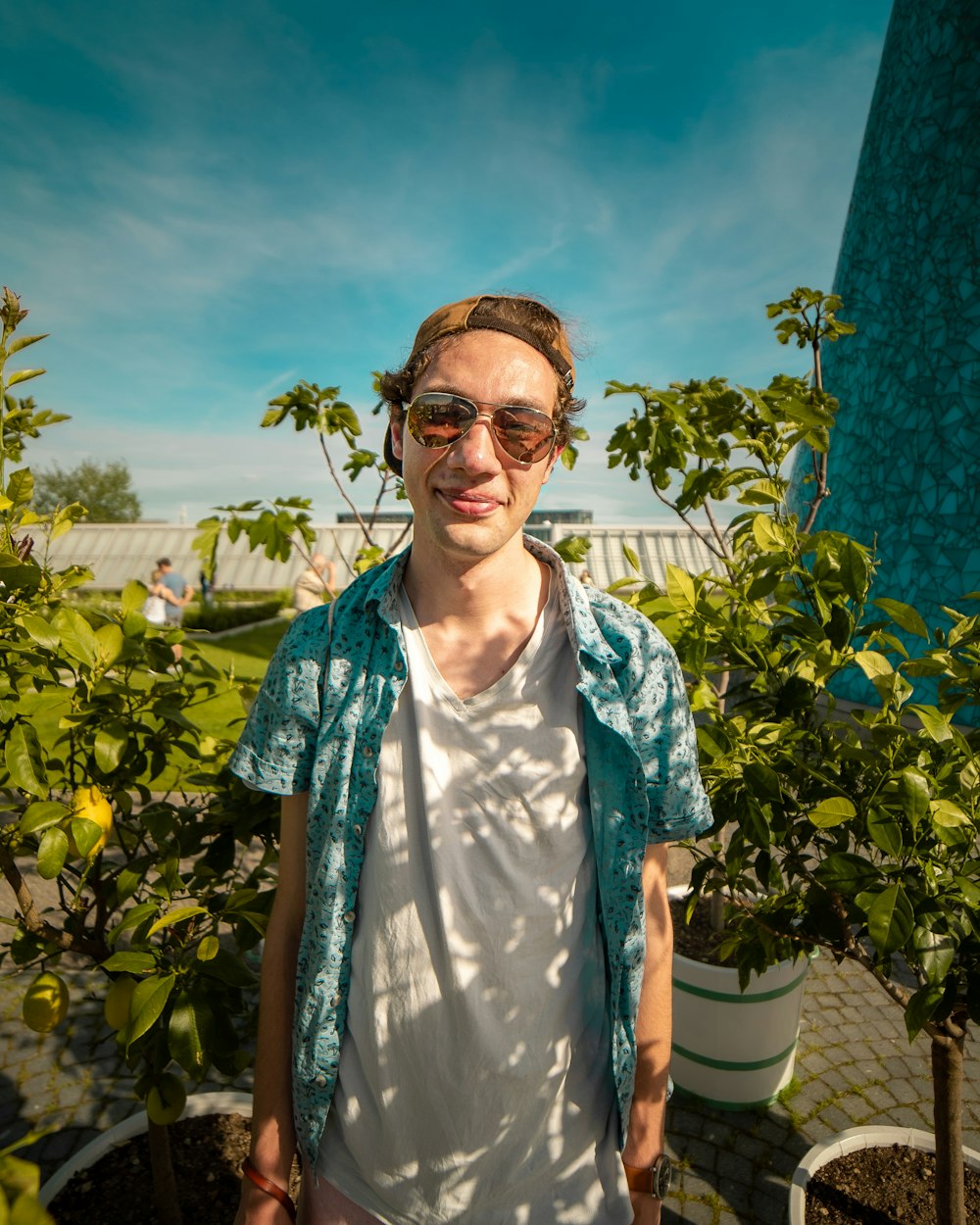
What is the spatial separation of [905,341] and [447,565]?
12.6m

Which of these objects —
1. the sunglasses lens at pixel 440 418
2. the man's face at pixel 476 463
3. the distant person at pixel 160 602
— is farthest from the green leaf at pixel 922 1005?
the distant person at pixel 160 602

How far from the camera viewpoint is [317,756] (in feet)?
4.97

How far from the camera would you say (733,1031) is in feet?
10.8

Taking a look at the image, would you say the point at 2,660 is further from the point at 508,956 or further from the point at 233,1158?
the point at 233,1158

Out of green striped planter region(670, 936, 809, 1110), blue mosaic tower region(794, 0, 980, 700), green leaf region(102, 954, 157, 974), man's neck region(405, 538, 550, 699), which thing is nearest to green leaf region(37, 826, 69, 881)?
green leaf region(102, 954, 157, 974)

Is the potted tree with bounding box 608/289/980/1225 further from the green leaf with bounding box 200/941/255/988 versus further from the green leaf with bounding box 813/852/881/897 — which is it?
the green leaf with bounding box 200/941/255/988

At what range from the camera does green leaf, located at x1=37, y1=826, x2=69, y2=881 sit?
1558mm

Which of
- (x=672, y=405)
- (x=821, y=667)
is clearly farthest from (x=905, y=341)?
(x=821, y=667)

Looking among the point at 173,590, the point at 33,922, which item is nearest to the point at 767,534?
the point at 33,922

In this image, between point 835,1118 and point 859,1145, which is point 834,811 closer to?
point 859,1145

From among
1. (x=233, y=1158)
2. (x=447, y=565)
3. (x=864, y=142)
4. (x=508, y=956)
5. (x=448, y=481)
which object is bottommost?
(x=233, y=1158)

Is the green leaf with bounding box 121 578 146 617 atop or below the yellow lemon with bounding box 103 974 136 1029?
atop

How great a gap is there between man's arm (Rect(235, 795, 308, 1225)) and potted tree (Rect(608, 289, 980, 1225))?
1.01m

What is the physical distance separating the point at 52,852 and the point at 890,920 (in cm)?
167
